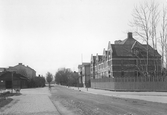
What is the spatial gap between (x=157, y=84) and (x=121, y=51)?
21050mm

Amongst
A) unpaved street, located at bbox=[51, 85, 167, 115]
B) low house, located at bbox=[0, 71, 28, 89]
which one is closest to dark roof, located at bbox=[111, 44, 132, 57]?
low house, located at bbox=[0, 71, 28, 89]

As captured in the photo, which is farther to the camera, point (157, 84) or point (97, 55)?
point (97, 55)

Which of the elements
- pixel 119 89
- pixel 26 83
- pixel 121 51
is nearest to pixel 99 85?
pixel 121 51

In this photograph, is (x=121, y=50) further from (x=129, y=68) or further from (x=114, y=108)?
(x=114, y=108)

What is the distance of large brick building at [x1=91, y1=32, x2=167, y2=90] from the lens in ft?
115

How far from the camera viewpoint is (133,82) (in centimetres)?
3578

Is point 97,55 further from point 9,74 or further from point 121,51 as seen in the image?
point 9,74

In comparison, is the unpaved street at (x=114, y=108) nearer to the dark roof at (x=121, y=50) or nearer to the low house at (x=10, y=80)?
the dark roof at (x=121, y=50)

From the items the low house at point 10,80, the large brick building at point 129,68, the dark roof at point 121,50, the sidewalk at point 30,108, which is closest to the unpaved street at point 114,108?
the sidewalk at point 30,108

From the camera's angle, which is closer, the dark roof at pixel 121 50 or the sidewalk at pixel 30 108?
the sidewalk at pixel 30 108

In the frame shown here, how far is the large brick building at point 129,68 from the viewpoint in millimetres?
34938

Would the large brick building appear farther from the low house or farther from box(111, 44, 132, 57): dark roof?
the low house

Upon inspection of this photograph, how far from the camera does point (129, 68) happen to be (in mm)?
48469

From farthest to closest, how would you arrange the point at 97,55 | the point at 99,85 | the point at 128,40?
the point at 97,55 < the point at 128,40 < the point at 99,85
